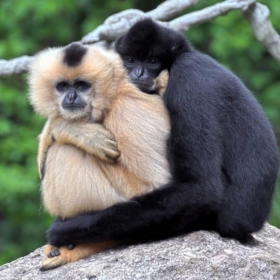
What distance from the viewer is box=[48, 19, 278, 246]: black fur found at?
6168 mm

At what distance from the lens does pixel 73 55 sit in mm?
6562

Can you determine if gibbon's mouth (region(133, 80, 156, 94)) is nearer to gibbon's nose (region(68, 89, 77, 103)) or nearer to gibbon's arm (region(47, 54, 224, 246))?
gibbon's arm (region(47, 54, 224, 246))

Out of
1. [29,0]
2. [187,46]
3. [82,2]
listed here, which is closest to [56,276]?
[187,46]

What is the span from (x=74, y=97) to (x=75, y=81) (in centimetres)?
15

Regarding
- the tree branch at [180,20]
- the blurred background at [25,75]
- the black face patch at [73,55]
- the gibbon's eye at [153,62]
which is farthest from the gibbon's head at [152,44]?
the blurred background at [25,75]

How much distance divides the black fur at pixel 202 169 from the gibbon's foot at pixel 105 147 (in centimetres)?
35

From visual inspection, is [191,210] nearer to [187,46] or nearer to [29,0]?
[187,46]

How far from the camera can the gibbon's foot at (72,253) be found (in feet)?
20.9

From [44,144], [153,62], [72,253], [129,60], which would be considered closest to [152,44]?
[153,62]

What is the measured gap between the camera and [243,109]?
21.4 feet

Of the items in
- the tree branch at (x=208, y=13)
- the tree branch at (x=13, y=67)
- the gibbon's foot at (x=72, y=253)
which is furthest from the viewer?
the tree branch at (x=208, y=13)

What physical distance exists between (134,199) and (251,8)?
4082 millimetres

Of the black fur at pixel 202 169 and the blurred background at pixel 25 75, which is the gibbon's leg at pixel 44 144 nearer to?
the black fur at pixel 202 169

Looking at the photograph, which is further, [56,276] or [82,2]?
[82,2]
